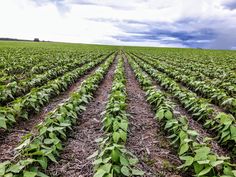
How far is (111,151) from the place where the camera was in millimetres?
3275

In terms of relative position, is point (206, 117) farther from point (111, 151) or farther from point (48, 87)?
point (48, 87)

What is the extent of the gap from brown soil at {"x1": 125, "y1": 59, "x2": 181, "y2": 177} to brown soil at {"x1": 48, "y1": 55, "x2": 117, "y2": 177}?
2.16 ft

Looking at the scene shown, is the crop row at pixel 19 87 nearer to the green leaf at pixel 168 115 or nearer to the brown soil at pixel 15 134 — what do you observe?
the brown soil at pixel 15 134

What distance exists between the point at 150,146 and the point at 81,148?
44.4 inches

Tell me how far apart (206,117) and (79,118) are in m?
2.69

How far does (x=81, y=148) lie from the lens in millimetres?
4273

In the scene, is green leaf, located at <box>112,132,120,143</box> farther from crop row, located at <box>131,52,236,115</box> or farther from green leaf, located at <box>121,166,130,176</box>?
crop row, located at <box>131,52,236,115</box>

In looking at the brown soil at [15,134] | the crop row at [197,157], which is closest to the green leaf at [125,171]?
the crop row at [197,157]

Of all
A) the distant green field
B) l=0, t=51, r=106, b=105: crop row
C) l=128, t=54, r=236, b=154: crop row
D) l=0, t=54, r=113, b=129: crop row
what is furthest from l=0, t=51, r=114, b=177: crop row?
Result: l=128, t=54, r=236, b=154: crop row

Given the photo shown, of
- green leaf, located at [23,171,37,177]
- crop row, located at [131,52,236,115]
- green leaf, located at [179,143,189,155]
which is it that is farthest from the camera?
crop row, located at [131,52,236,115]

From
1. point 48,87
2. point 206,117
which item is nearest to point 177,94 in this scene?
point 206,117

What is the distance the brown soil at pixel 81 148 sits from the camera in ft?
11.7

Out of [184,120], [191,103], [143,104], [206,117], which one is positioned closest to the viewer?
[184,120]

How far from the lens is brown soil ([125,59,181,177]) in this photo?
12.1ft
